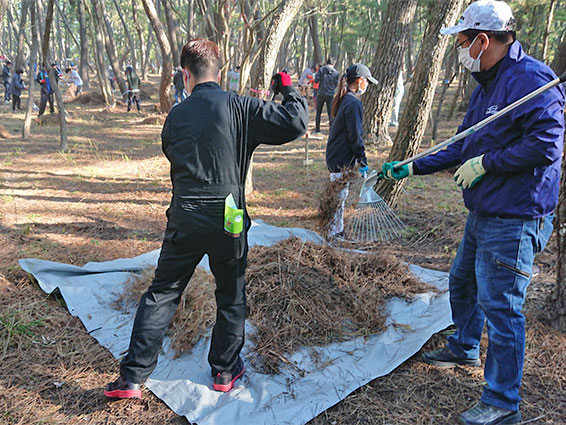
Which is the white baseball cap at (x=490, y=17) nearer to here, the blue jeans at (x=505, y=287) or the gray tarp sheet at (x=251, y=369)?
the blue jeans at (x=505, y=287)

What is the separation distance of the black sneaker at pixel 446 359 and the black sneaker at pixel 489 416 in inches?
17.1

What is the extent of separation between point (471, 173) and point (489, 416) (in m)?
1.18

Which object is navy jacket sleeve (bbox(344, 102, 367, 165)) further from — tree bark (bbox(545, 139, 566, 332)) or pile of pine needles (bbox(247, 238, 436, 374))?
tree bark (bbox(545, 139, 566, 332))

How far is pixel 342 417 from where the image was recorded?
7.30ft

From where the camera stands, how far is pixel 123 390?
226 cm

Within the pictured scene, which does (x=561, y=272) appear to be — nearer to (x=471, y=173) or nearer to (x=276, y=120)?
(x=471, y=173)

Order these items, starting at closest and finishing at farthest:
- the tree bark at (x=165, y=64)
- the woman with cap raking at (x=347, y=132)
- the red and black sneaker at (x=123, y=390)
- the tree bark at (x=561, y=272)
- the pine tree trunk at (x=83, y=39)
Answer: the red and black sneaker at (x=123, y=390) < the tree bark at (x=561, y=272) < the woman with cap raking at (x=347, y=132) < the tree bark at (x=165, y=64) < the pine tree trunk at (x=83, y=39)

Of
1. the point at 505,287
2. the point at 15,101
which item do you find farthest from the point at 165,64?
the point at 505,287

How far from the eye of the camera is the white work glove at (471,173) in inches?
78.9

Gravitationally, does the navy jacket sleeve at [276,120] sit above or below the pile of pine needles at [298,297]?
above

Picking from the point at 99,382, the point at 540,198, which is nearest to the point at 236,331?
the point at 99,382

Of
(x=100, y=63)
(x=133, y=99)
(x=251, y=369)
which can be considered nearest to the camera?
(x=251, y=369)

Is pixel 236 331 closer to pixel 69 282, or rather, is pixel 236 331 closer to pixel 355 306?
pixel 355 306

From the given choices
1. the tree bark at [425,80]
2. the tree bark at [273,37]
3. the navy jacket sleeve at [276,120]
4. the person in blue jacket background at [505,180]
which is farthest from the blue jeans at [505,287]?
the tree bark at [273,37]
